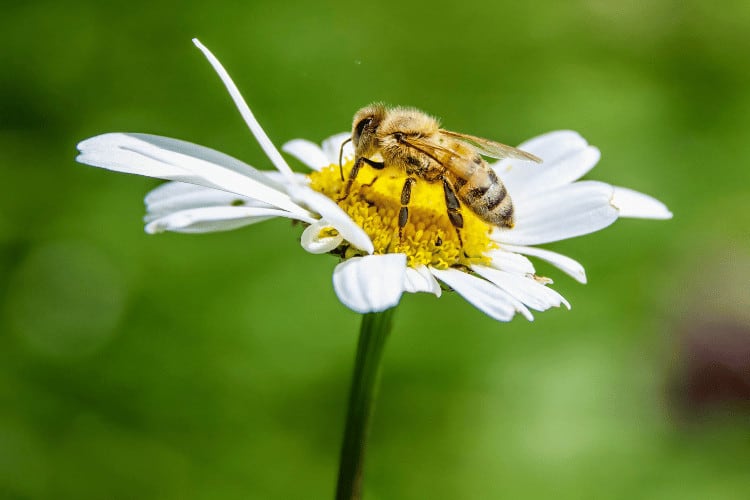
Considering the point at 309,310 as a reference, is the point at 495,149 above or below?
above

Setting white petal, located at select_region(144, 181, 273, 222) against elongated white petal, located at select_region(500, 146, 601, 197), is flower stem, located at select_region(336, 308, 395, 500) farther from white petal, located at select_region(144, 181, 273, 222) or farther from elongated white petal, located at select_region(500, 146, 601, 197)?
elongated white petal, located at select_region(500, 146, 601, 197)

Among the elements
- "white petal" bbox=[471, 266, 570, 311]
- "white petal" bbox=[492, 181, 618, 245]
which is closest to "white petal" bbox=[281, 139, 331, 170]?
"white petal" bbox=[492, 181, 618, 245]

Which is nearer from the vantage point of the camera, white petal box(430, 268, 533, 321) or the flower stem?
white petal box(430, 268, 533, 321)

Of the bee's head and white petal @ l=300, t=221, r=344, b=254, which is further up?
the bee's head

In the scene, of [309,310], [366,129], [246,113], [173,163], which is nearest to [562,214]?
[366,129]

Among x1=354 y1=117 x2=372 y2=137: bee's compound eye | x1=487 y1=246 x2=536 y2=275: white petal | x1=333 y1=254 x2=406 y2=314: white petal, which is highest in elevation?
x1=354 y1=117 x2=372 y2=137: bee's compound eye

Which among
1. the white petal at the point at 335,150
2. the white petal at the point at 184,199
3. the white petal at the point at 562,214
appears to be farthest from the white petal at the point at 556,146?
the white petal at the point at 184,199

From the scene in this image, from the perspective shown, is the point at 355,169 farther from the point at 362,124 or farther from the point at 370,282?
the point at 370,282
